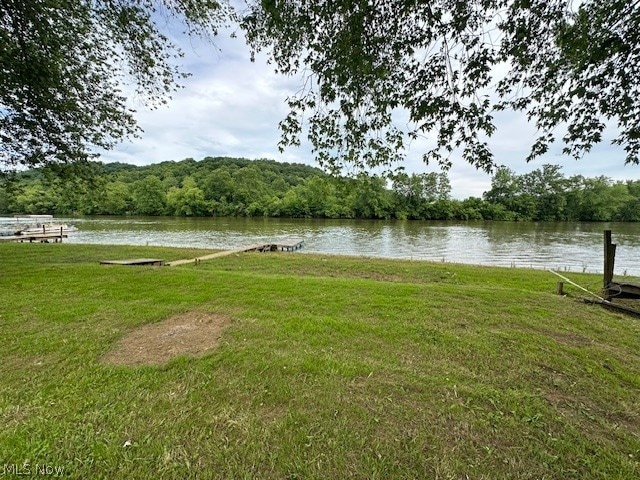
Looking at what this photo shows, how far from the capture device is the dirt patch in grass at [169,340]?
3443 millimetres

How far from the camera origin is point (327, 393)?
9.09ft

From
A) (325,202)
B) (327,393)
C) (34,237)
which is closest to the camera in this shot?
(327,393)

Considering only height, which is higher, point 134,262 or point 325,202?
point 325,202

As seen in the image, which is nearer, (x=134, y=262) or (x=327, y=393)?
(x=327, y=393)

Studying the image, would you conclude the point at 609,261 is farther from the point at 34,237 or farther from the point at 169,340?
the point at 34,237

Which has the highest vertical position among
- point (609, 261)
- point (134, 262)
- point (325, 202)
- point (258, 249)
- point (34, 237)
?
point (325, 202)

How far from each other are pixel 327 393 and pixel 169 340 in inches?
95.9

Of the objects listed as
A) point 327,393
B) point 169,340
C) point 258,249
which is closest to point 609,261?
point 327,393

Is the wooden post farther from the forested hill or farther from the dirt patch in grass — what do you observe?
the forested hill

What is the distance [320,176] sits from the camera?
4.08m

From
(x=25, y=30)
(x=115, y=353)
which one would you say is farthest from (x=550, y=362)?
(x=25, y=30)

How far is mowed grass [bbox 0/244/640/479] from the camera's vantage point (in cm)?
201

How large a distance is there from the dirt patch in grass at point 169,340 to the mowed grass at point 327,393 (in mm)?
188

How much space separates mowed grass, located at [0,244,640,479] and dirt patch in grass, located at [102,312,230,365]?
188 mm
